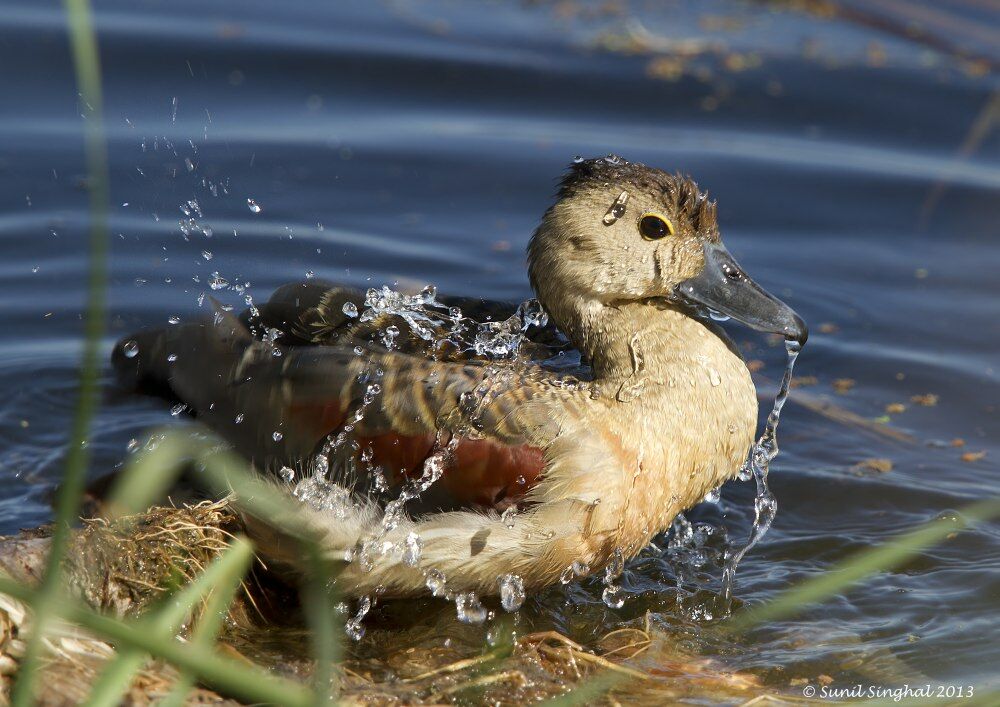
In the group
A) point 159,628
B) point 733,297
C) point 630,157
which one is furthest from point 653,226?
point 630,157

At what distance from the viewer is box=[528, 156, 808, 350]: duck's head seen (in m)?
4.12

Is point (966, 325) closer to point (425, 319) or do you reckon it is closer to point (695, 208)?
point (695, 208)

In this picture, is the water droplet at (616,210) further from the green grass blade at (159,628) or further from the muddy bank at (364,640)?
the green grass blade at (159,628)

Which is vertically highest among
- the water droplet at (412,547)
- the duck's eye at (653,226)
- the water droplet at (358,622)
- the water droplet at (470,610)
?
the duck's eye at (653,226)

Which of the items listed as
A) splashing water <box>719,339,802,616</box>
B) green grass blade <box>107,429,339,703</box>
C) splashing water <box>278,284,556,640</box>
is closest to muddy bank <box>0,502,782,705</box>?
splashing water <box>278,284,556,640</box>

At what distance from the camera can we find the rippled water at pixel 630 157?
4309 mm

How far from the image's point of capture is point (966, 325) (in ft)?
19.5

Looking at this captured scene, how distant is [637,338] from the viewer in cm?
408

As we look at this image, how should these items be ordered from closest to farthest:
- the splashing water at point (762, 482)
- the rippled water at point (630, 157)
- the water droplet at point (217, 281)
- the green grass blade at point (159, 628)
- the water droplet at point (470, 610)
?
the green grass blade at point (159, 628), the water droplet at point (470, 610), the splashing water at point (762, 482), the rippled water at point (630, 157), the water droplet at point (217, 281)

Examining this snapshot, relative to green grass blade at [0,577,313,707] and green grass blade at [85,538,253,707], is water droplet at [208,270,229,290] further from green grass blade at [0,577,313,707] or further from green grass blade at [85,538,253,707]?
green grass blade at [0,577,313,707]

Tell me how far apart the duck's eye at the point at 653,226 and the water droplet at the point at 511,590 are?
1207 millimetres

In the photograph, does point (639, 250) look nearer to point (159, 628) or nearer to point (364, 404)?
point (364, 404)

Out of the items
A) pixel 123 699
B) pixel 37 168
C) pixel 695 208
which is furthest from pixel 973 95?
pixel 123 699

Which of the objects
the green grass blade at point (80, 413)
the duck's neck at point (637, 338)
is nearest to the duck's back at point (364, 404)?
the duck's neck at point (637, 338)
